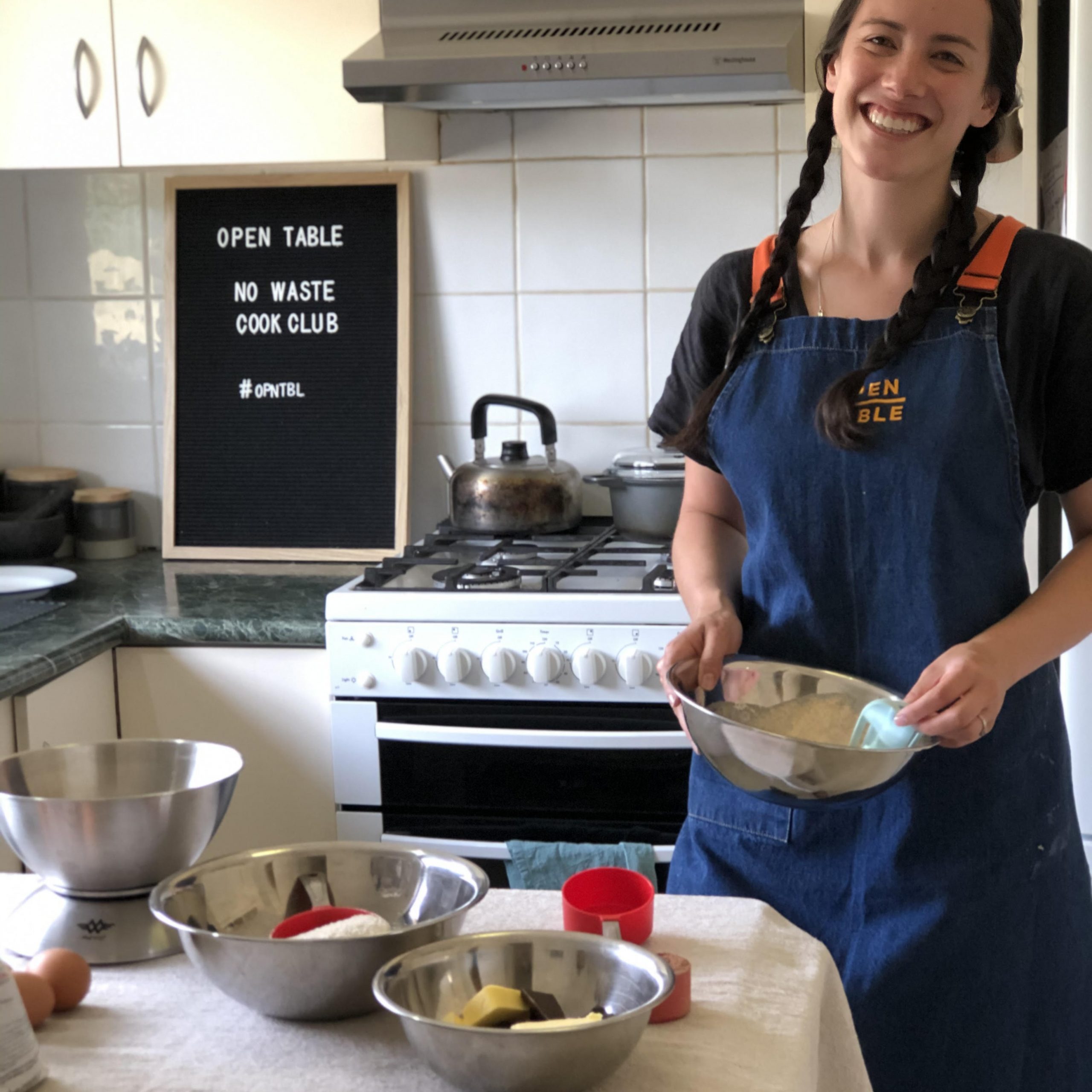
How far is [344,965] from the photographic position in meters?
0.81

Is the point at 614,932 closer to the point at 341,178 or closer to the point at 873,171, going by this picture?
the point at 873,171

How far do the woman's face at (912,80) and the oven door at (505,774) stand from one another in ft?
2.90

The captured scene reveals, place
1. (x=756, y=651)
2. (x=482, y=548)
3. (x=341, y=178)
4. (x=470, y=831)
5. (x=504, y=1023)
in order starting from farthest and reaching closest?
(x=341, y=178), (x=482, y=548), (x=470, y=831), (x=756, y=651), (x=504, y=1023)

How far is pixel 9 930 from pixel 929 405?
85 centimetres

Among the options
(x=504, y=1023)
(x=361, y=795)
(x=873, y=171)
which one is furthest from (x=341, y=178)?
(x=504, y=1023)

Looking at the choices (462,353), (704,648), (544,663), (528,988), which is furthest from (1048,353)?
(462,353)

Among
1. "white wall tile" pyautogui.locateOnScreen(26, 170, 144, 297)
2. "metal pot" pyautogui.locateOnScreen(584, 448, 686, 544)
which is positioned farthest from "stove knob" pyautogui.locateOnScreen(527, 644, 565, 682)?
"white wall tile" pyautogui.locateOnScreen(26, 170, 144, 297)

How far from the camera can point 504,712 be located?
1.91 metres

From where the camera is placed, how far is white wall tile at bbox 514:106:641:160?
2357 millimetres

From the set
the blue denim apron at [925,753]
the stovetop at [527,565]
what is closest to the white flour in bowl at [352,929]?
the blue denim apron at [925,753]

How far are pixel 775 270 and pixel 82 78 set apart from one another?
1325mm

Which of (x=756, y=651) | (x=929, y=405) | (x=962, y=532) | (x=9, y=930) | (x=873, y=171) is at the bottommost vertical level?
(x=9, y=930)

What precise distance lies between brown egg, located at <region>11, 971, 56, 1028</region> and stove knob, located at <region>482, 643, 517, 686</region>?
1.04m

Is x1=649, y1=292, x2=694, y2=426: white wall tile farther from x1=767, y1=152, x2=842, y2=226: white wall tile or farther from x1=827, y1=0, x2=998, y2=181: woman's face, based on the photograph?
x1=827, y1=0, x2=998, y2=181: woman's face
